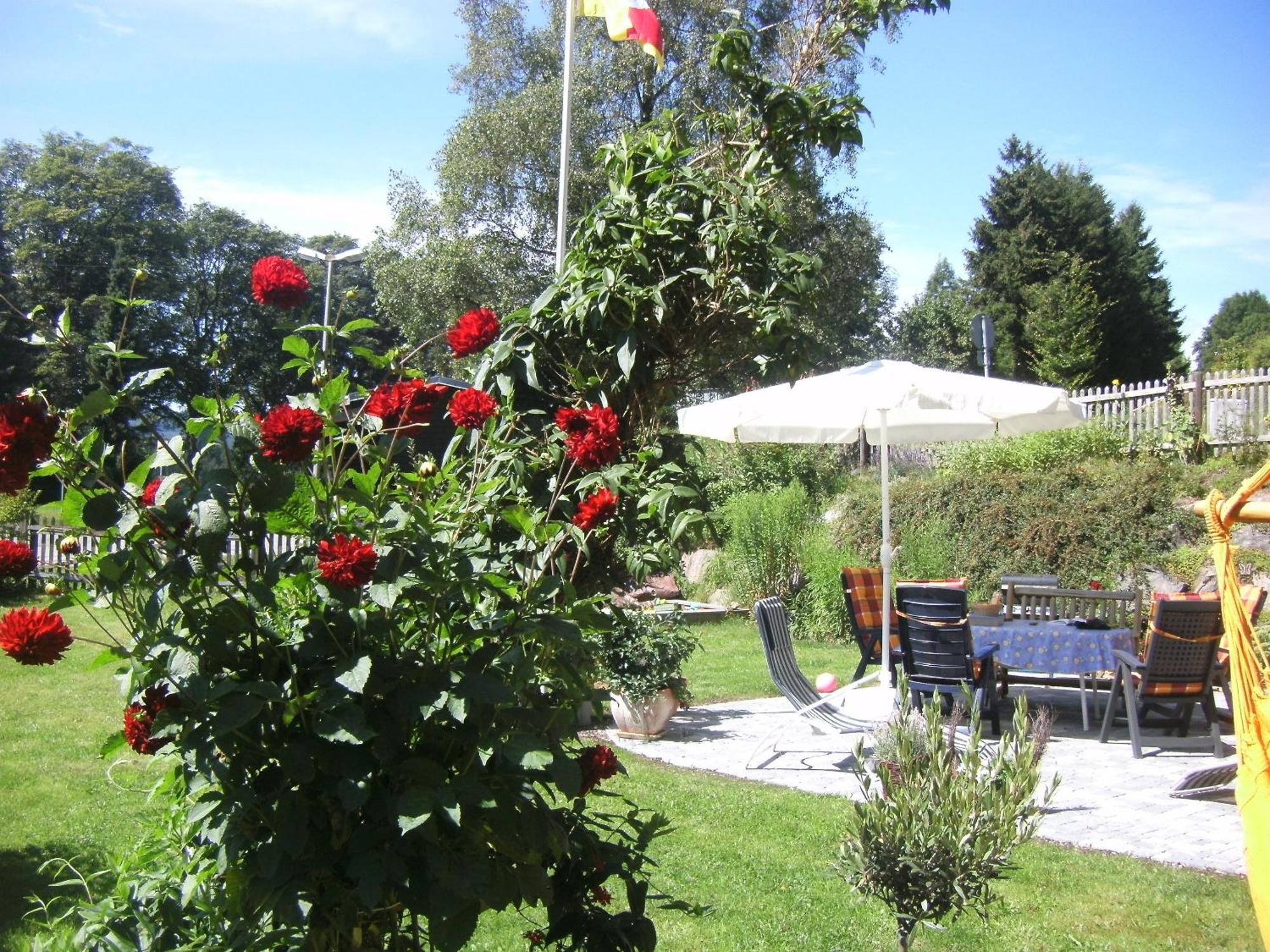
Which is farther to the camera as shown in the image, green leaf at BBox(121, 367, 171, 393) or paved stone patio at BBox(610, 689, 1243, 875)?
paved stone patio at BBox(610, 689, 1243, 875)

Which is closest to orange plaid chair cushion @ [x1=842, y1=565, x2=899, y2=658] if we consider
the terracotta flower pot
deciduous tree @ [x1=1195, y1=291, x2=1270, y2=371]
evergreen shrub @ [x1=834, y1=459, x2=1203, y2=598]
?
the terracotta flower pot

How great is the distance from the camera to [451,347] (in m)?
2.13

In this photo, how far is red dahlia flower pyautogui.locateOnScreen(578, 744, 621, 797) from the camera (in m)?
2.05

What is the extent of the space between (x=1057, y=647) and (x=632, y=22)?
5385 mm

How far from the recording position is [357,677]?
5.27 feet

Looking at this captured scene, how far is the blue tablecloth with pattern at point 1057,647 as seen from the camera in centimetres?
679

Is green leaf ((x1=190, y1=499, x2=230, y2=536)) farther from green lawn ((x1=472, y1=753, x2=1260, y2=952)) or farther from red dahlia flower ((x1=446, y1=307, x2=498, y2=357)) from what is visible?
green lawn ((x1=472, y1=753, x2=1260, y2=952))

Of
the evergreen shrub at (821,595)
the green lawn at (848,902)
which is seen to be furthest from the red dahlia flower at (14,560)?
the evergreen shrub at (821,595)

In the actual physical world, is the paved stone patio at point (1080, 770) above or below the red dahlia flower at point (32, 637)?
below

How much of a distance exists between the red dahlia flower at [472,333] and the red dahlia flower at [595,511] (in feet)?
1.38

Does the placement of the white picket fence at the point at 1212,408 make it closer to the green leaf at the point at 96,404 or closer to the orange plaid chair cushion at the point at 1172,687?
the orange plaid chair cushion at the point at 1172,687

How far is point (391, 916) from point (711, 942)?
191 centimetres

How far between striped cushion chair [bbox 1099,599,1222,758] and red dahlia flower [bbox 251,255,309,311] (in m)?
5.81

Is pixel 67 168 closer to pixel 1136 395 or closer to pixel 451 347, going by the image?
pixel 1136 395
